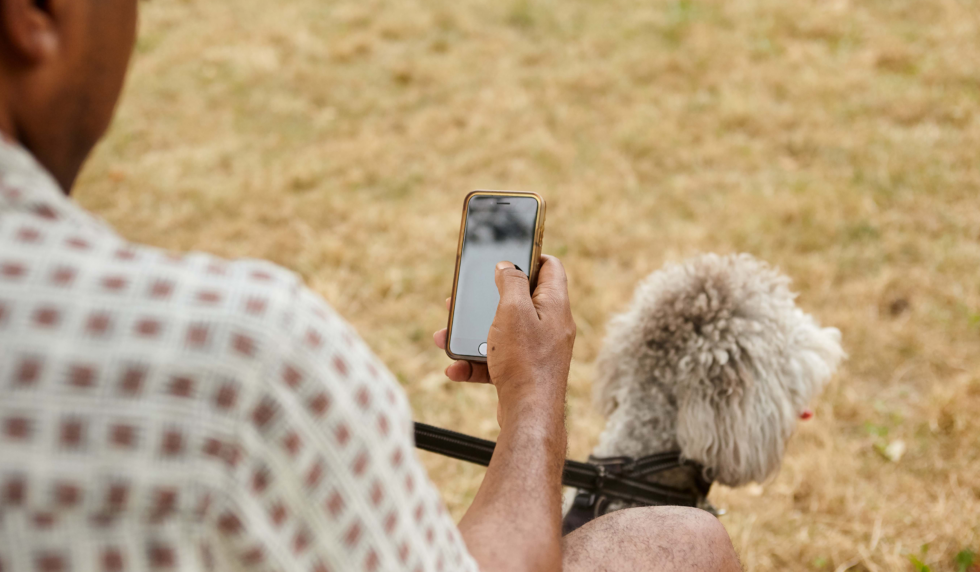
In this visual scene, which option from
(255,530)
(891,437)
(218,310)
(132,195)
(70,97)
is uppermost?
(70,97)

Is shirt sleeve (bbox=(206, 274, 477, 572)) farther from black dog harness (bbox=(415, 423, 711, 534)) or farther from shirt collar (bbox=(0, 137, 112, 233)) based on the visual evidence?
black dog harness (bbox=(415, 423, 711, 534))

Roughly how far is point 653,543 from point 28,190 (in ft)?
3.76

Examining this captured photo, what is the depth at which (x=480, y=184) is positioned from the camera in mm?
4051

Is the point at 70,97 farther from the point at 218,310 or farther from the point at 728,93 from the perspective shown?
the point at 728,93

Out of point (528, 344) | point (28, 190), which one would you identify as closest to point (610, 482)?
point (528, 344)

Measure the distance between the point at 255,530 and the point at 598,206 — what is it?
3.27 m

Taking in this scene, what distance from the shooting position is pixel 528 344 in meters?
1.39

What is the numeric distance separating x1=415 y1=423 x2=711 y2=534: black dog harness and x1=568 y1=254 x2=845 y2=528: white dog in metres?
0.04

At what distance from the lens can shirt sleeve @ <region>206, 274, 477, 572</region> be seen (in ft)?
2.26

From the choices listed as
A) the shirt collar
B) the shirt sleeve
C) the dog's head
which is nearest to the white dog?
the dog's head

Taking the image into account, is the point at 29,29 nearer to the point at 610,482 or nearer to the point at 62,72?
the point at 62,72

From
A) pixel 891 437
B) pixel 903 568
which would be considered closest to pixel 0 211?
pixel 903 568

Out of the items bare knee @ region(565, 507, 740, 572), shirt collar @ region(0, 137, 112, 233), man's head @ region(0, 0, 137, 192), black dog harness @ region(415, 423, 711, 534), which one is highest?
man's head @ region(0, 0, 137, 192)

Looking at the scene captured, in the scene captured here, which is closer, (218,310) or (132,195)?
(218,310)
